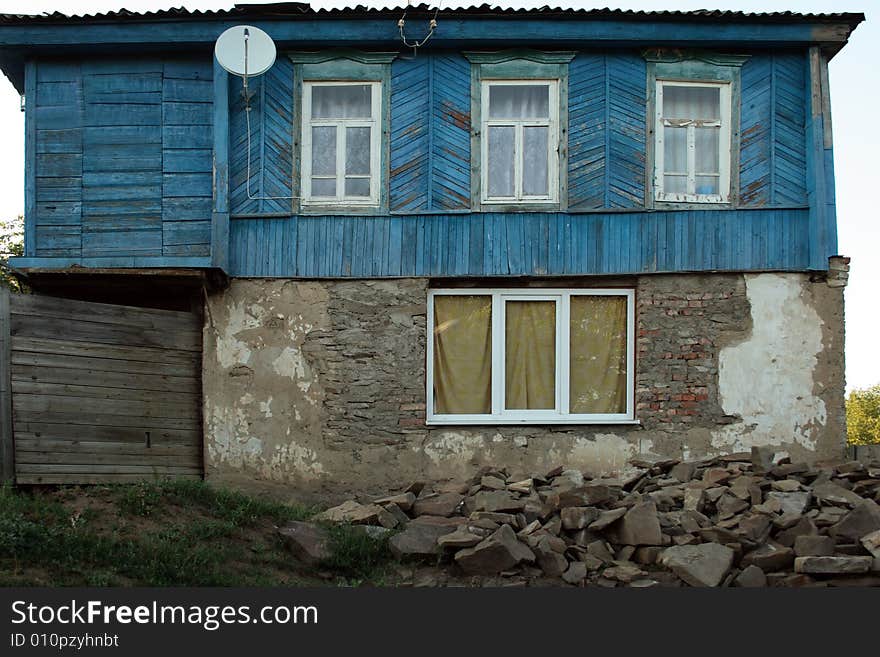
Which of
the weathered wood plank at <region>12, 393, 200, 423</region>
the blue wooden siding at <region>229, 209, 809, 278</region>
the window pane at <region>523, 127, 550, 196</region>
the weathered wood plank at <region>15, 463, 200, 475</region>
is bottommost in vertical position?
the weathered wood plank at <region>15, 463, 200, 475</region>

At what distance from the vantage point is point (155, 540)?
8492 millimetres

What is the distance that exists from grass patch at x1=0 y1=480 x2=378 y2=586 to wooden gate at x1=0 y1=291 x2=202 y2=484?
0.57 meters

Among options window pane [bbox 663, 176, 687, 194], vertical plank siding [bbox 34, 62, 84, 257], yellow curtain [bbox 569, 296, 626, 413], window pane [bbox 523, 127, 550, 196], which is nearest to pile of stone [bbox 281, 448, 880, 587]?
yellow curtain [bbox 569, 296, 626, 413]

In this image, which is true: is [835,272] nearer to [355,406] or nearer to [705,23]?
[705,23]

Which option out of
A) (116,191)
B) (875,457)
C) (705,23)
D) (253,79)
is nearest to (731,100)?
(705,23)

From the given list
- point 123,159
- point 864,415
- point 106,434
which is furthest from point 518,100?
point 864,415

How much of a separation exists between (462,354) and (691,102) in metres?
4.13

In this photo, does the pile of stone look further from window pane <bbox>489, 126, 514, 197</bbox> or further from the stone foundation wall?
window pane <bbox>489, 126, 514, 197</bbox>

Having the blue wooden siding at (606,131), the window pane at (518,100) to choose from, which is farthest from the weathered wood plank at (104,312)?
the blue wooden siding at (606,131)

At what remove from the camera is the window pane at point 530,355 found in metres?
11.9

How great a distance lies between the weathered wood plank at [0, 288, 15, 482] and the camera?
400 inches

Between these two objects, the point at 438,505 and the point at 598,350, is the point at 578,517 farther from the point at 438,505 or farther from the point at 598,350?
the point at 598,350

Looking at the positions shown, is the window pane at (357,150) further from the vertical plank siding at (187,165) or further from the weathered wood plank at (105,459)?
the weathered wood plank at (105,459)

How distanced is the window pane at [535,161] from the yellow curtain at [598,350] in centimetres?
140
